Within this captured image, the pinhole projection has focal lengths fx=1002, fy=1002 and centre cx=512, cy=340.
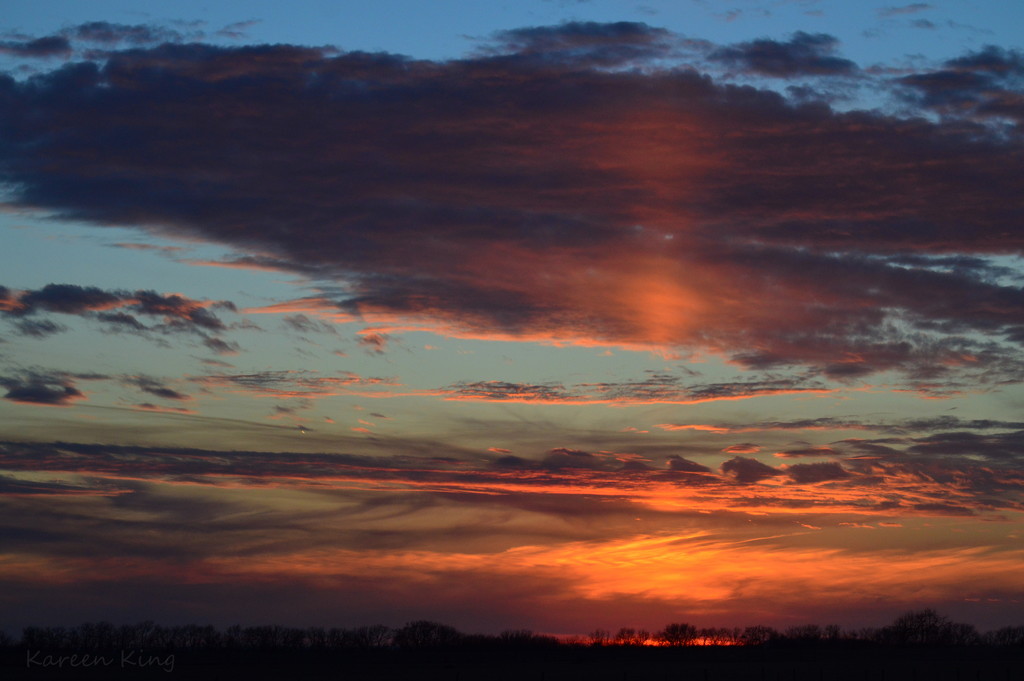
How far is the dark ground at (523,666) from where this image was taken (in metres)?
93.8

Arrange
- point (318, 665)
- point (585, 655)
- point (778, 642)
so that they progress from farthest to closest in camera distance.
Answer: point (778, 642), point (585, 655), point (318, 665)

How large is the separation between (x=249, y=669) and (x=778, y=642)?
395 feet

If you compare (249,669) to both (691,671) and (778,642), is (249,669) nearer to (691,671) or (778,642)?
(691,671)

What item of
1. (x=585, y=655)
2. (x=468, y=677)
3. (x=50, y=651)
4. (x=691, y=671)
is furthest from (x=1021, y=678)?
(x=50, y=651)

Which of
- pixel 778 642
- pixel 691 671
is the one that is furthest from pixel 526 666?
pixel 778 642

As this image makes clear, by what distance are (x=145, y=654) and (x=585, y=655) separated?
59510mm

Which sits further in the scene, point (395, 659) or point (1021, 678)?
point (395, 659)

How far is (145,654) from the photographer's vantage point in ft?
423

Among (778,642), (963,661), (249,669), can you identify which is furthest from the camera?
(778,642)

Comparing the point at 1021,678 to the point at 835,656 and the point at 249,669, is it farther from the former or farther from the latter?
the point at 249,669

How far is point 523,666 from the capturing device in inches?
4587

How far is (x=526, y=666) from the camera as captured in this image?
383 feet

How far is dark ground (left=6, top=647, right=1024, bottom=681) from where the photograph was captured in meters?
93.8

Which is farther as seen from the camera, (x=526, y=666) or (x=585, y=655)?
(x=585, y=655)
